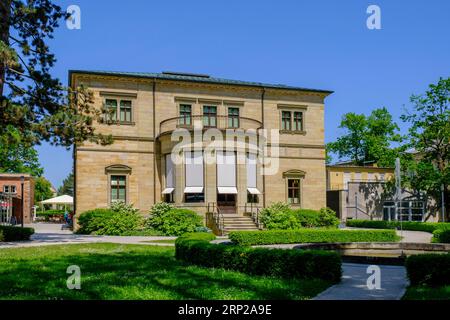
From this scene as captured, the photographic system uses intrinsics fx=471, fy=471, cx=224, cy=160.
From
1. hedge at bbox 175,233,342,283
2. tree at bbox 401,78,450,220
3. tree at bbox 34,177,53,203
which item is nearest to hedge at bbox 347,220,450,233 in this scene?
tree at bbox 401,78,450,220

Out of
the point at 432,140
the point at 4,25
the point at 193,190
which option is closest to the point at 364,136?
the point at 432,140

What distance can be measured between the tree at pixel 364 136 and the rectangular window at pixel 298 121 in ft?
93.6

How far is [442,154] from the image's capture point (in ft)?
136

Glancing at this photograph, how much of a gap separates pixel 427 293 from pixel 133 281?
601cm

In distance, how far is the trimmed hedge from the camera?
21.1m

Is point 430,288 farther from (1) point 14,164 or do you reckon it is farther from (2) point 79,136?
(1) point 14,164

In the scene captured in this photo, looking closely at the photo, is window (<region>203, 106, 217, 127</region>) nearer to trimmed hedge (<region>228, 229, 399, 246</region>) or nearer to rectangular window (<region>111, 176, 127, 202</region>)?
rectangular window (<region>111, 176, 127, 202</region>)

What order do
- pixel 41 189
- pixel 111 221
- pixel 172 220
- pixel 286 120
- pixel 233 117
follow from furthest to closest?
pixel 41 189 < pixel 286 120 < pixel 233 117 < pixel 111 221 < pixel 172 220

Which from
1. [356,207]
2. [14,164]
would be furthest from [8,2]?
[14,164]

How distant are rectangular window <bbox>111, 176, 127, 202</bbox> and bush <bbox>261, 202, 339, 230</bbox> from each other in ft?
30.5

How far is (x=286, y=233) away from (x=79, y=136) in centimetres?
1072

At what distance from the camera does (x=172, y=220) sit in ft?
90.7

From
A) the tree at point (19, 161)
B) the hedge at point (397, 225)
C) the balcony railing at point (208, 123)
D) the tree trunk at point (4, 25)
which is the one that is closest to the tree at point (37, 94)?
the tree trunk at point (4, 25)

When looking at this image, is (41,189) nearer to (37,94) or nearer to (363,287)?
(37,94)
